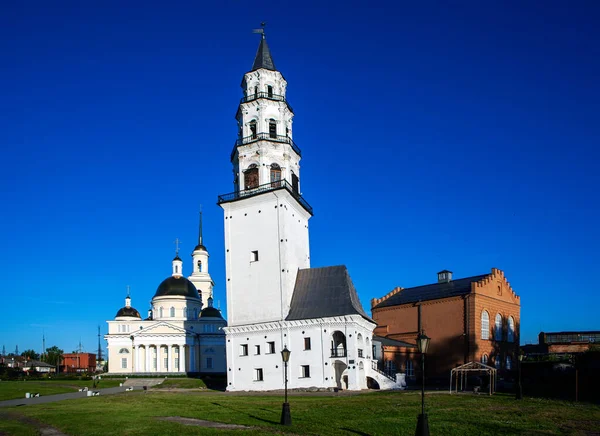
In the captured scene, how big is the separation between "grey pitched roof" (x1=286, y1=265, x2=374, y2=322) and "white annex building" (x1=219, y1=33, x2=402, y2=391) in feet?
0.26

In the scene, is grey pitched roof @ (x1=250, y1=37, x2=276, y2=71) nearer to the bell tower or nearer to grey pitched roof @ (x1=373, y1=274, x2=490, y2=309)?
the bell tower

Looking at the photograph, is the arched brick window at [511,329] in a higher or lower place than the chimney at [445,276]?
lower

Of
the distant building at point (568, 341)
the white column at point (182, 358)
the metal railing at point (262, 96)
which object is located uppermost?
the metal railing at point (262, 96)

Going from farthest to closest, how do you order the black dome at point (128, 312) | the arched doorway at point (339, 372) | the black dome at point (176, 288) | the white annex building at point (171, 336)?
the black dome at point (128, 312) < the black dome at point (176, 288) < the white annex building at point (171, 336) < the arched doorway at point (339, 372)

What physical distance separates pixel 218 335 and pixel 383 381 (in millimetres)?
43331

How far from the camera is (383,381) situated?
128 feet

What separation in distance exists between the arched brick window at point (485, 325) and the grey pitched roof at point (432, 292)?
2.76 metres

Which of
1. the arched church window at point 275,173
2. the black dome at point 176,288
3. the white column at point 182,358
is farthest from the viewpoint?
the black dome at point 176,288

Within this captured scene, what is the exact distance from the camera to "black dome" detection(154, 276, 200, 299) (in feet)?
261

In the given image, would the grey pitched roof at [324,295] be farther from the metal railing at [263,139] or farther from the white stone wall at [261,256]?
the metal railing at [263,139]

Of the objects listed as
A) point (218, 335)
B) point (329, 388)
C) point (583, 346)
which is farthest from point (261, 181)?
point (218, 335)

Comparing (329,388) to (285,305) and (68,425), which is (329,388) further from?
(68,425)

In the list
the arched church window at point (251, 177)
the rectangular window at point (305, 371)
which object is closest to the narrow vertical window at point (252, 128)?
the arched church window at point (251, 177)

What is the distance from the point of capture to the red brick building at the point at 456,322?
47.1 m
